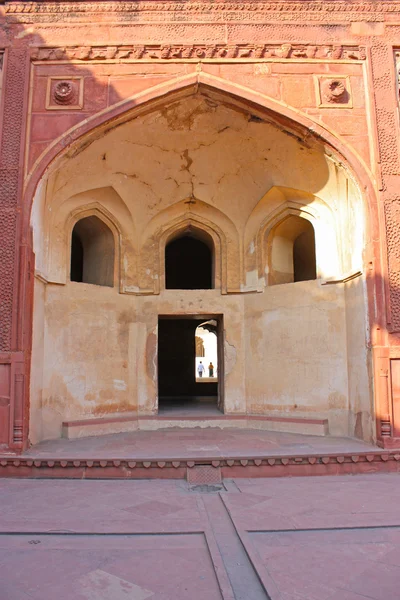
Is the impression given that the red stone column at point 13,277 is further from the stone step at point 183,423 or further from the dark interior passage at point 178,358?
the dark interior passage at point 178,358

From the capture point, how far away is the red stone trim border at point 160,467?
5691 mm

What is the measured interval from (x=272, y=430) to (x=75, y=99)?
606 cm

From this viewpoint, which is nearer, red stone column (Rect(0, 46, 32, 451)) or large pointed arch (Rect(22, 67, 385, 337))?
red stone column (Rect(0, 46, 32, 451))

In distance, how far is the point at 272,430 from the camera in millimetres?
7938

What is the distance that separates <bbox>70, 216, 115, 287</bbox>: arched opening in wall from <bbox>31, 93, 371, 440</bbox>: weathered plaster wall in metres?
0.18

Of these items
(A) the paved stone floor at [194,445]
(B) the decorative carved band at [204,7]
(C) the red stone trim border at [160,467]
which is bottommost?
(C) the red stone trim border at [160,467]

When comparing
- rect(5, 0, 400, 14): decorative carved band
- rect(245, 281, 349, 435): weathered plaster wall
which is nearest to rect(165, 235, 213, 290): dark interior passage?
rect(245, 281, 349, 435): weathered plaster wall

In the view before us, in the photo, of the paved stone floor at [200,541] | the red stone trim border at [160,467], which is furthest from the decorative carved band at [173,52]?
the paved stone floor at [200,541]

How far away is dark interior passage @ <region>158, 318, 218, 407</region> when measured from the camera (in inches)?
516

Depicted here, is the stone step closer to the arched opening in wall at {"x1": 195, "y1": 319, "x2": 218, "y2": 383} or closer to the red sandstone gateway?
the red sandstone gateway

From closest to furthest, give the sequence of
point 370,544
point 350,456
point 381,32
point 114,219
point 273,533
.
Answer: point 370,544, point 273,533, point 350,456, point 381,32, point 114,219

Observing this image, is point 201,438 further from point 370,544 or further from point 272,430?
point 370,544

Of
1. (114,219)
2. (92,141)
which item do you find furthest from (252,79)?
(114,219)

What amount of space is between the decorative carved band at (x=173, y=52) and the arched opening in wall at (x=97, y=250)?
2.64 m
